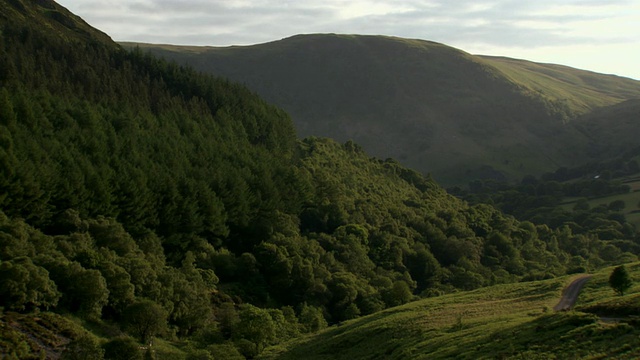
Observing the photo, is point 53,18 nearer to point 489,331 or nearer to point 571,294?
point 571,294

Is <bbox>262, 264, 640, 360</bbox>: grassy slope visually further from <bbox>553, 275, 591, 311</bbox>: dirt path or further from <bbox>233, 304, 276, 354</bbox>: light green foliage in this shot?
<bbox>233, 304, 276, 354</bbox>: light green foliage

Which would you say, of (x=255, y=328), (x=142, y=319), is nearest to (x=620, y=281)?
(x=255, y=328)

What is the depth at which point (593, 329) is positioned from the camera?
49594 mm

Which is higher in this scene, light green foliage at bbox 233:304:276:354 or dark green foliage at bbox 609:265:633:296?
dark green foliage at bbox 609:265:633:296

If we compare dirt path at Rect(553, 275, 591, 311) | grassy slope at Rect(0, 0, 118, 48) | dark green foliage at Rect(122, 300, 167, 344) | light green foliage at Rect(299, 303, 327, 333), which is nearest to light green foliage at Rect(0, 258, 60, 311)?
dark green foliage at Rect(122, 300, 167, 344)

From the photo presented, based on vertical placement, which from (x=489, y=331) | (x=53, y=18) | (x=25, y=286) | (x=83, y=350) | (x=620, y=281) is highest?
(x=53, y=18)

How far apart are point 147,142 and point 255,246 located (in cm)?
2451

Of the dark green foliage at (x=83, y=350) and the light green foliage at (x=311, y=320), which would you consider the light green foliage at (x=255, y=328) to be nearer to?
the light green foliage at (x=311, y=320)

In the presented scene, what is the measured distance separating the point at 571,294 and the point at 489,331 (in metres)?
21.4

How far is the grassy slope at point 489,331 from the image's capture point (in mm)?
48281

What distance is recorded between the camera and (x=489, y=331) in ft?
192

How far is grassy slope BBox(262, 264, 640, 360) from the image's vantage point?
1901 inches

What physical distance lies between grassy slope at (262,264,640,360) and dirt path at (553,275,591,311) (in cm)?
89

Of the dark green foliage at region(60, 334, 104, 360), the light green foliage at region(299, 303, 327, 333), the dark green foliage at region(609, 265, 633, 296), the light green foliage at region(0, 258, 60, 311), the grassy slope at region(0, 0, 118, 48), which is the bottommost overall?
the light green foliage at region(299, 303, 327, 333)
